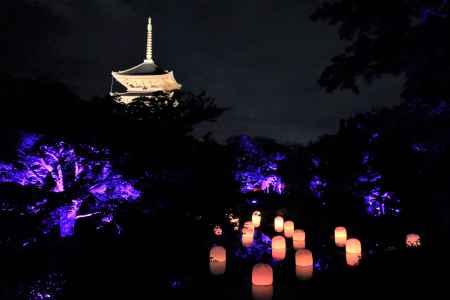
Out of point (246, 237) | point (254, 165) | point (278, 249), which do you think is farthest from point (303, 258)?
point (254, 165)

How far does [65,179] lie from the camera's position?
412 inches

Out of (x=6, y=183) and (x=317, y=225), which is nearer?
(x=6, y=183)

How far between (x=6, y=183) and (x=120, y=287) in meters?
4.88

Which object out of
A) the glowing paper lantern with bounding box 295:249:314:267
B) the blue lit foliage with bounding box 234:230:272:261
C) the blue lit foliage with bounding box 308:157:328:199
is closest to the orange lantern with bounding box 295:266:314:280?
the glowing paper lantern with bounding box 295:249:314:267

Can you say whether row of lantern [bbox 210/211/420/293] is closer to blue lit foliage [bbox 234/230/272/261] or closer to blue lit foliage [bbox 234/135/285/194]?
blue lit foliage [bbox 234/230/272/261]

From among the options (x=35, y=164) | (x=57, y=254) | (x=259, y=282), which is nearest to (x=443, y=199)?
(x=259, y=282)

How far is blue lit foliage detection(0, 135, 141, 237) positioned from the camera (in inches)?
381

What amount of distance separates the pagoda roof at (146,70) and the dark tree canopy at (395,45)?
2676cm

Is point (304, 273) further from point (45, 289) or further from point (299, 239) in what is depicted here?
point (45, 289)

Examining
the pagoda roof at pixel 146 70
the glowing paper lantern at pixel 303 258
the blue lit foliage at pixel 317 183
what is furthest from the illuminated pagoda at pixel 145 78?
the glowing paper lantern at pixel 303 258

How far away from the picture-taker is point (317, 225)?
19.0m

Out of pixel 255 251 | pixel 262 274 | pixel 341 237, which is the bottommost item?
pixel 262 274

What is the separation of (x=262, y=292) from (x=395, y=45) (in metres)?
6.38

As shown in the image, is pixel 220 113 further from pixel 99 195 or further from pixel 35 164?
pixel 35 164
